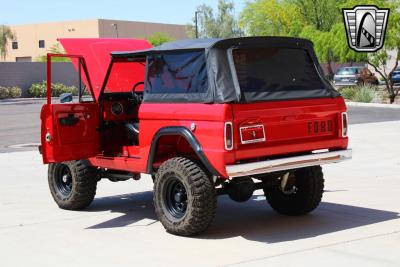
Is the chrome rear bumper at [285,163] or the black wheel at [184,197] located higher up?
the chrome rear bumper at [285,163]

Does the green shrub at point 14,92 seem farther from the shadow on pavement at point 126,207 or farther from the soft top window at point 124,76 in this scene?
the soft top window at point 124,76

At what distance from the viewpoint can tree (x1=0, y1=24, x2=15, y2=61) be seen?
100800 millimetres

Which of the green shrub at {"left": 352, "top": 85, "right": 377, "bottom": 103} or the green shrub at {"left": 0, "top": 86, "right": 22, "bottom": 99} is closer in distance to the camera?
the green shrub at {"left": 352, "top": 85, "right": 377, "bottom": 103}

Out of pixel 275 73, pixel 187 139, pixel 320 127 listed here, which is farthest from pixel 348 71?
pixel 187 139

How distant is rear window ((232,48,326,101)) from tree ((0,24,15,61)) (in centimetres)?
9639

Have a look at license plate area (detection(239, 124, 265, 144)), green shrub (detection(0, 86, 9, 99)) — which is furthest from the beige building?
license plate area (detection(239, 124, 265, 144))

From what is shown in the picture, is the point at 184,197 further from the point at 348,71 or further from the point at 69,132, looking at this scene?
the point at 348,71

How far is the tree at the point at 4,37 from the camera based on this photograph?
101m

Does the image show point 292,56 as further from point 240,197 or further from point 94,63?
point 94,63

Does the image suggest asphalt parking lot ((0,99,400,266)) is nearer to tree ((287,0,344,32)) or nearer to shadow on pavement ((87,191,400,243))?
shadow on pavement ((87,191,400,243))

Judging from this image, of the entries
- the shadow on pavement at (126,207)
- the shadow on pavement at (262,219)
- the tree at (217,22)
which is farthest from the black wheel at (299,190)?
the tree at (217,22)

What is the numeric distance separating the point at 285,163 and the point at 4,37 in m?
98.5

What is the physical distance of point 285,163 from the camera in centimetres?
748

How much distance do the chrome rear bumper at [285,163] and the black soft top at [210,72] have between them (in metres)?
0.61
